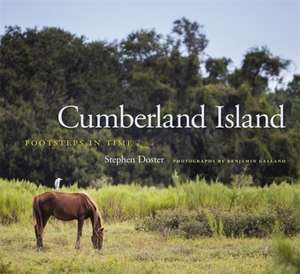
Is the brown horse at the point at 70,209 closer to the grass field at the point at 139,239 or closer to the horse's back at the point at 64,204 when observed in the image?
the horse's back at the point at 64,204

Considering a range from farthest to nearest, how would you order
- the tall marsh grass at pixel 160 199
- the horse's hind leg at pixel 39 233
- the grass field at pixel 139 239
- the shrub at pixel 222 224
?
the tall marsh grass at pixel 160 199 → the shrub at pixel 222 224 → the horse's hind leg at pixel 39 233 → the grass field at pixel 139 239

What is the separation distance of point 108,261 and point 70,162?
13.4 ft

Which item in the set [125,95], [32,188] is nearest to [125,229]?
[32,188]

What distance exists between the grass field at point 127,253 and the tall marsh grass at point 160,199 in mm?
354

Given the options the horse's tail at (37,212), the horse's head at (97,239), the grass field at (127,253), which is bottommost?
the grass field at (127,253)

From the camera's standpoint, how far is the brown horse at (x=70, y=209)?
28.6ft

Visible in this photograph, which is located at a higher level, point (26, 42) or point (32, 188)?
point (26, 42)

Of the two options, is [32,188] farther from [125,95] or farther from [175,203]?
[125,95]

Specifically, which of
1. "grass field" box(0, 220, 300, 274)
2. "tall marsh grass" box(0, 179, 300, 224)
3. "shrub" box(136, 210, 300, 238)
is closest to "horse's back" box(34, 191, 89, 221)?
"grass field" box(0, 220, 300, 274)

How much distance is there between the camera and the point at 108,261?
786cm

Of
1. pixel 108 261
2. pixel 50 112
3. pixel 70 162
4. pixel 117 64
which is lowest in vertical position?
pixel 108 261

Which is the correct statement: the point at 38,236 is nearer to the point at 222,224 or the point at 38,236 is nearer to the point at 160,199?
the point at 222,224

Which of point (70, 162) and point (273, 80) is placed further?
point (273, 80)

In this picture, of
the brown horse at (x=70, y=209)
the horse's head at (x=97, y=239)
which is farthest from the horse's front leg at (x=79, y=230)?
the horse's head at (x=97, y=239)
